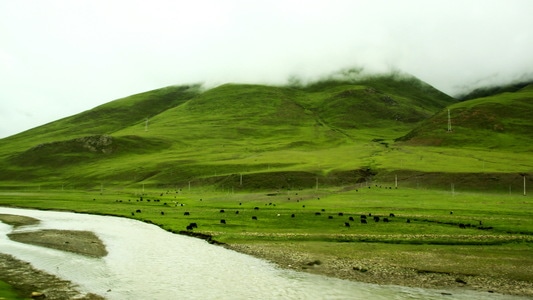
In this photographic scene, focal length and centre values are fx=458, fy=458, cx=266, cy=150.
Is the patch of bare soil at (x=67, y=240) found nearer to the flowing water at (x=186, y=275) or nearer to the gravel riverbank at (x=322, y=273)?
the gravel riverbank at (x=322, y=273)

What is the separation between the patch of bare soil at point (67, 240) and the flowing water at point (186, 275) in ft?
4.46

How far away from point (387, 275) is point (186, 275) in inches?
596

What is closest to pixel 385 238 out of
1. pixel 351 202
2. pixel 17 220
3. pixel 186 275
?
pixel 186 275

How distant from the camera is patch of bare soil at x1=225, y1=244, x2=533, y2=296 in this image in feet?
104

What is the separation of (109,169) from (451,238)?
165670 millimetres

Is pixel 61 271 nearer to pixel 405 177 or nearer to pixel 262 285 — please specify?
pixel 262 285

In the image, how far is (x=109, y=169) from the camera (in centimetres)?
19075

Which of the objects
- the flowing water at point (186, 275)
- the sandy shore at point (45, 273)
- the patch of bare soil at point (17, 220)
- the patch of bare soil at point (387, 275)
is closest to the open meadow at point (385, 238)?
the patch of bare soil at point (387, 275)

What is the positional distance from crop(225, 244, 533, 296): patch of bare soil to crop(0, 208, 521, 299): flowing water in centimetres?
142

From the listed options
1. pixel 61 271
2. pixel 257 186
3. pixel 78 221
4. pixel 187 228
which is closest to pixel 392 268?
pixel 61 271

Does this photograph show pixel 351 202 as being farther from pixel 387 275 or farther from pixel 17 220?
pixel 17 220

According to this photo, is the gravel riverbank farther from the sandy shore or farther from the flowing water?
the flowing water

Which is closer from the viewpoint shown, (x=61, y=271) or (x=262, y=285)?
(x=262, y=285)

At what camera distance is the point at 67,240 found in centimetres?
5038
